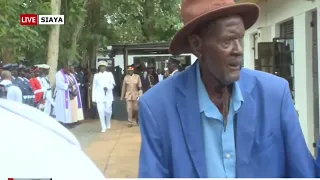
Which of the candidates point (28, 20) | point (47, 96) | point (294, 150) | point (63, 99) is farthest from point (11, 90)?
point (294, 150)

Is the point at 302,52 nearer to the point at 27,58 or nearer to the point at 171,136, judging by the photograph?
the point at 171,136

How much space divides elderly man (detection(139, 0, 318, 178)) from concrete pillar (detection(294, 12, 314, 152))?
6581 millimetres

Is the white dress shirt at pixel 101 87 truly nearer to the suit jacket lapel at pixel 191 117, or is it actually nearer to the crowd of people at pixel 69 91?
the crowd of people at pixel 69 91

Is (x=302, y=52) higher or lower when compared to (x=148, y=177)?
higher

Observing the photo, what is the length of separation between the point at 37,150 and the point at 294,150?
1.18m

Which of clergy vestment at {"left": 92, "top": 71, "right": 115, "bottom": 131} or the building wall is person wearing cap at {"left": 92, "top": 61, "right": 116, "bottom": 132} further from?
the building wall

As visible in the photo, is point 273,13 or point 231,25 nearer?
point 231,25

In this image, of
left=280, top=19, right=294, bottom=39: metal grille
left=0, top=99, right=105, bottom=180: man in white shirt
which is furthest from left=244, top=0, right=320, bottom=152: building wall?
left=0, top=99, right=105, bottom=180: man in white shirt

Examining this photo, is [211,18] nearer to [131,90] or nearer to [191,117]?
[191,117]

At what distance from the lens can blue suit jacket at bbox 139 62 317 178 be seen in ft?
7.06

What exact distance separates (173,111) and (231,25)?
40 centimetres

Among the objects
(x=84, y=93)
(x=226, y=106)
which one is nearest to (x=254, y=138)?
(x=226, y=106)

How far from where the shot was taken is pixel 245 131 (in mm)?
2164

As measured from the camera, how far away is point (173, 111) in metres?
2.25
